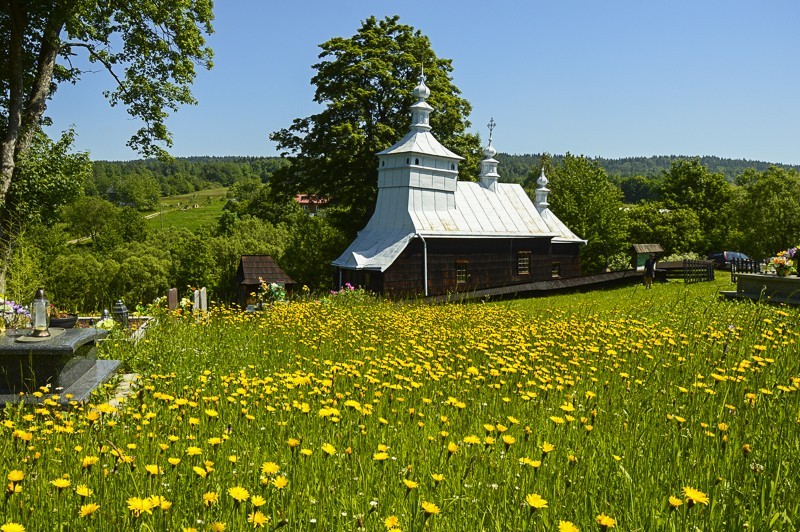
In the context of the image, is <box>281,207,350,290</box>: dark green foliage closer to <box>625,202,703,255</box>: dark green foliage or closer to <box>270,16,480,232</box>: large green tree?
<box>270,16,480,232</box>: large green tree

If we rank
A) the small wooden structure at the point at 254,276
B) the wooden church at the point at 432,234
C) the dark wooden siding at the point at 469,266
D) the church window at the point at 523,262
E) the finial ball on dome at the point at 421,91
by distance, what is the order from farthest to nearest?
the church window at the point at 523,262 < the finial ball on dome at the point at 421,91 < the wooden church at the point at 432,234 < the dark wooden siding at the point at 469,266 < the small wooden structure at the point at 254,276

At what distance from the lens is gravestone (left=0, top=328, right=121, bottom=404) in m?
5.91

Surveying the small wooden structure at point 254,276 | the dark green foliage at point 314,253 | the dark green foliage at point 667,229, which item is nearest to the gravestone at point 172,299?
the small wooden structure at point 254,276

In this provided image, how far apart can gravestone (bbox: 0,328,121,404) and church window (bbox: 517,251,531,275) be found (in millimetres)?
24375

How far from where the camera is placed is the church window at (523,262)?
94.3 ft

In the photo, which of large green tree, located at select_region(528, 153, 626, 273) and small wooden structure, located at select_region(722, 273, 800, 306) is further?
large green tree, located at select_region(528, 153, 626, 273)

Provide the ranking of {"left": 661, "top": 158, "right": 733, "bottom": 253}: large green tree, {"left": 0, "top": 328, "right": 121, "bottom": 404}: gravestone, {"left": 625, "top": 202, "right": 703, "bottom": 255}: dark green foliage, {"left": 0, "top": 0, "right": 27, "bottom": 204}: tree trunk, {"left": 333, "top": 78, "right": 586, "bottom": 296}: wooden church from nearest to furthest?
{"left": 0, "top": 328, "right": 121, "bottom": 404}: gravestone → {"left": 0, "top": 0, "right": 27, "bottom": 204}: tree trunk → {"left": 333, "top": 78, "right": 586, "bottom": 296}: wooden church → {"left": 625, "top": 202, "right": 703, "bottom": 255}: dark green foliage → {"left": 661, "top": 158, "right": 733, "bottom": 253}: large green tree

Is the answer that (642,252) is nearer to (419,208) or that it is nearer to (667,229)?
(419,208)

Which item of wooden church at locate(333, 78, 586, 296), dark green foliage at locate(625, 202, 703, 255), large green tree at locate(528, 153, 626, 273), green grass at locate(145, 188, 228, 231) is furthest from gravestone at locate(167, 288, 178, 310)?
green grass at locate(145, 188, 228, 231)

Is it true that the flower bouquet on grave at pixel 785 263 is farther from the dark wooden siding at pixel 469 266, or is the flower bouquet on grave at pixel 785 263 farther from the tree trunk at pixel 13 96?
the tree trunk at pixel 13 96

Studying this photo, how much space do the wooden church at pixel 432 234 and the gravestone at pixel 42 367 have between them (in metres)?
16.6

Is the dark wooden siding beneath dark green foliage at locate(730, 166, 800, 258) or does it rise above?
beneath

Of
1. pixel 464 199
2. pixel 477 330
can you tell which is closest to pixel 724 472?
pixel 477 330

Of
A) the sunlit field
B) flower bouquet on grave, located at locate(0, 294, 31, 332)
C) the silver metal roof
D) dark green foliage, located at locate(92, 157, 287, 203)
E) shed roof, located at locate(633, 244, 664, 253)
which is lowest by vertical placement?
the sunlit field
